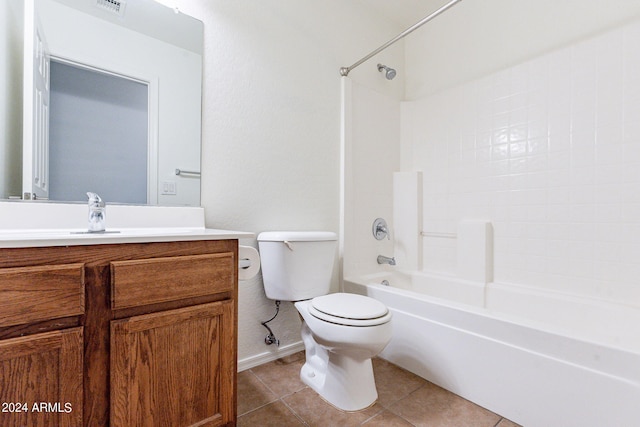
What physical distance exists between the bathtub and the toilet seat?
35 cm

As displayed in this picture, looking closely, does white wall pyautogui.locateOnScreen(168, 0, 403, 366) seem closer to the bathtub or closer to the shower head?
the shower head

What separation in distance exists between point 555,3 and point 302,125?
1598 millimetres

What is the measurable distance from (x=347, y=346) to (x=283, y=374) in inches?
21.4

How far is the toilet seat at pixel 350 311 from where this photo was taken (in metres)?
1.24

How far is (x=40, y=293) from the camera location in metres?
0.75

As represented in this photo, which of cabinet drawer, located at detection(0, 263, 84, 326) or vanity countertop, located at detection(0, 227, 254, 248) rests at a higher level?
vanity countertop, located at detection(0, 227, 254, 248)

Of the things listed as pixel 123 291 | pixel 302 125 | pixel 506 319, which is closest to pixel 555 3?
pixel 302 125

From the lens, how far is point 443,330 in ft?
4.78

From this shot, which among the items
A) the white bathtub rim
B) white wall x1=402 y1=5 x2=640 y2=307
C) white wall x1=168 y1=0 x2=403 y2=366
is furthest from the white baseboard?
white wall x1=402 y1=5 x2=640 y2=307

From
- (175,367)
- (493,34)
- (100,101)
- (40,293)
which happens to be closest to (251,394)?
(175,367)

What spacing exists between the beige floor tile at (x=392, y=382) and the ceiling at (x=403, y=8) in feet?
7.86

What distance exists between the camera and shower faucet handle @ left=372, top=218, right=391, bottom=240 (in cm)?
223

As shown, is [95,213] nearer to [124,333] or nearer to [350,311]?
[124,333]

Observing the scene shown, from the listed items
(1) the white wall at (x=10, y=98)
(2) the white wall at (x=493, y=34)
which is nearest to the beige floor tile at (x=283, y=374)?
(1) the white wall at (x=10, y=98)
